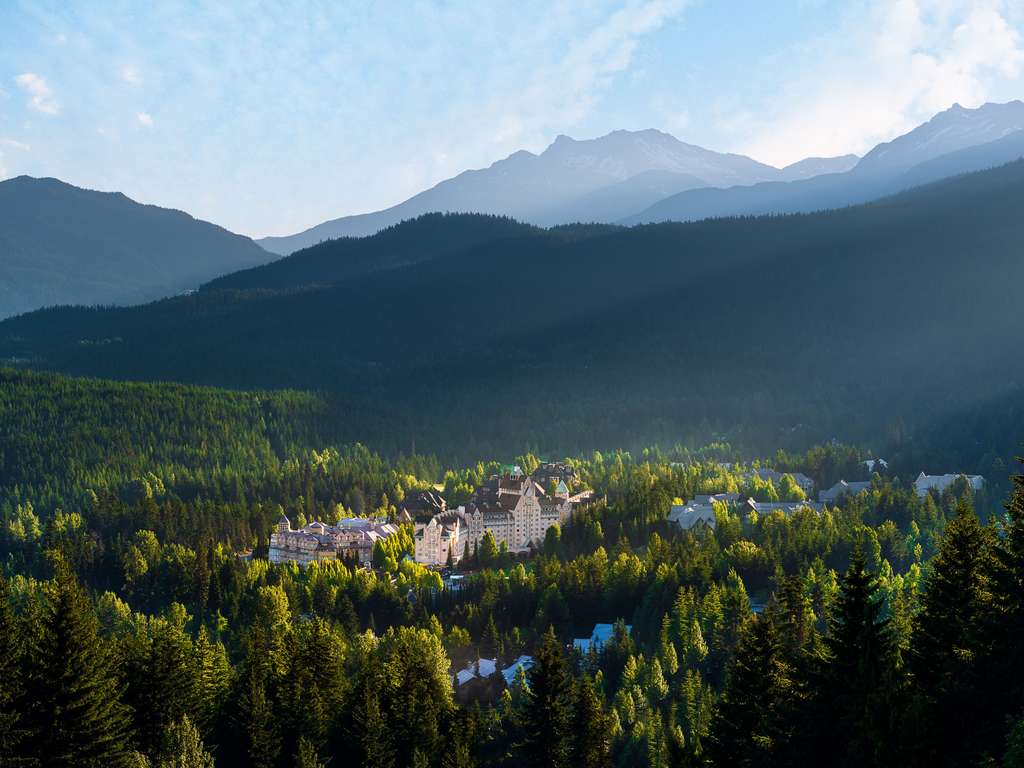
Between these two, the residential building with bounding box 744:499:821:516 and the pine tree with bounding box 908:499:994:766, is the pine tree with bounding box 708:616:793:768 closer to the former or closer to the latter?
the pine tree with bounding box 908:499:994:766

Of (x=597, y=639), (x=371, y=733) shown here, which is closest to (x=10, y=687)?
(x=371, y=733)

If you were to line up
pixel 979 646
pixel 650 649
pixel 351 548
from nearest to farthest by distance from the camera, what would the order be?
pixel 979 646 < pixel 650 649 < pixel 351 548

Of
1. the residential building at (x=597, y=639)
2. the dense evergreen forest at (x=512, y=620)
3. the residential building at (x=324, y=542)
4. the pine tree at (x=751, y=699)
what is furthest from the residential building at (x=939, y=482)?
the pine tree at (x=751, y=699)

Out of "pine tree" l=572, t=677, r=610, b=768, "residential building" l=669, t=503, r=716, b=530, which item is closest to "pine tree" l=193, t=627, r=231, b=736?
"pine tree" l=572, t=677, r=610, b=768

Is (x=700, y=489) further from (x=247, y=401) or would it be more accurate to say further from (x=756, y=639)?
(x=247, y=401)

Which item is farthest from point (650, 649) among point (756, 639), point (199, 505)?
point (199, 505)

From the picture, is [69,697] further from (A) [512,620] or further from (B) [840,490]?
(B) [840,490]

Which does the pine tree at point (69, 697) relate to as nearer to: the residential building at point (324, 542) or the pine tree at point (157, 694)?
the pine tree at point (157, 694)
